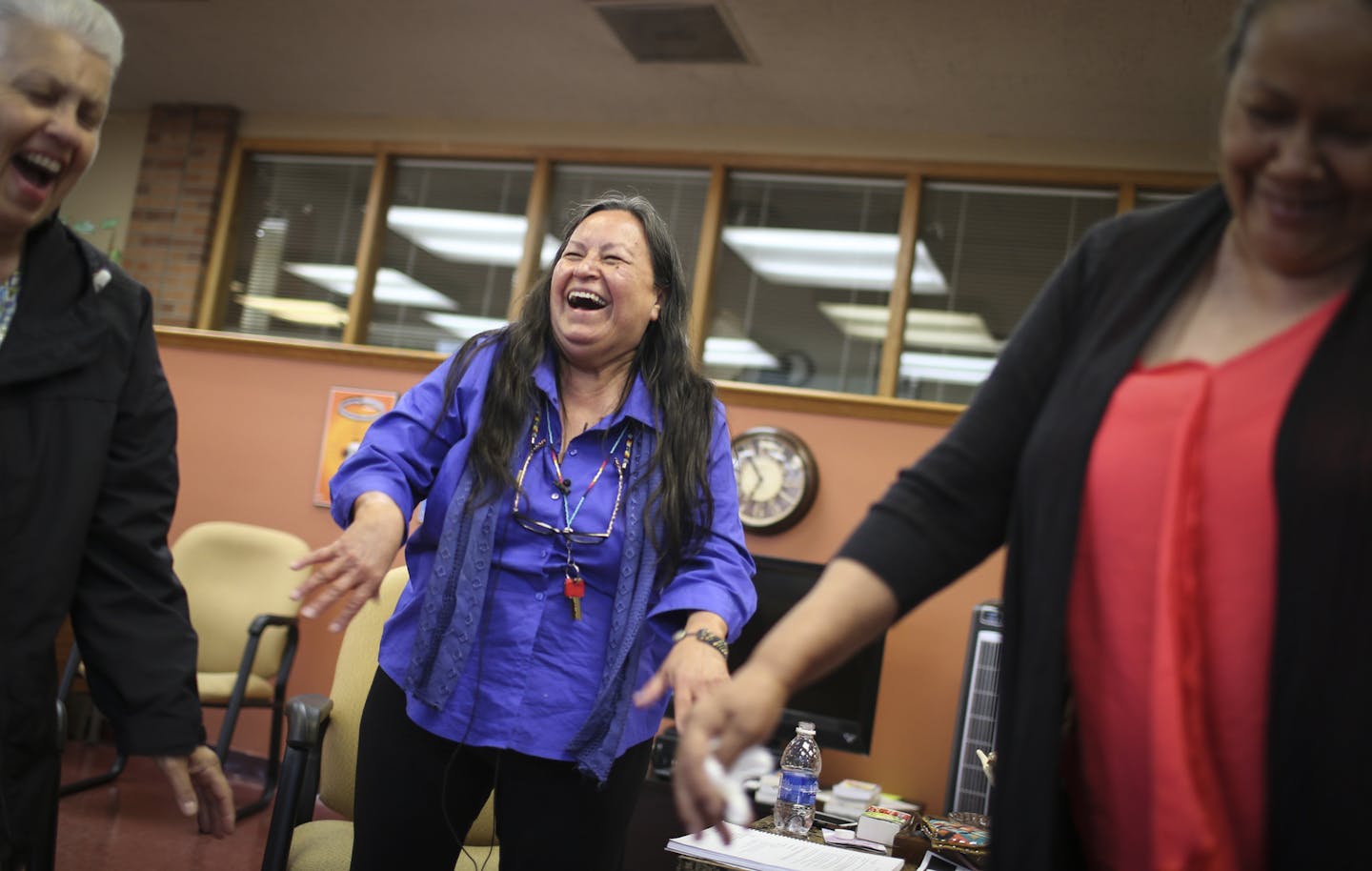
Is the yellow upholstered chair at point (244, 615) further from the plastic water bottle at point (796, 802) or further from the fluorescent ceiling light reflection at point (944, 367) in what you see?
the fluorescent ceiling light reflection at point (944, 367)

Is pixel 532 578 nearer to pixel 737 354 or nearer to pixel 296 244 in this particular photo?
pixel 737 354

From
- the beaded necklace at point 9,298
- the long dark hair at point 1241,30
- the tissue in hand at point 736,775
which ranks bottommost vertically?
the tissue in hand at point 736,775

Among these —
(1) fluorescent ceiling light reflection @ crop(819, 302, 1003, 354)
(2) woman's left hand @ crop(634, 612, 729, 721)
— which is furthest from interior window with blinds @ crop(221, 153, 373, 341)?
(2) woman's left hand @ crop(634, 612, 729, 721)

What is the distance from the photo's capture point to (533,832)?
1720 millimetres

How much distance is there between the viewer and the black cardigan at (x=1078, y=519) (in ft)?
2.53

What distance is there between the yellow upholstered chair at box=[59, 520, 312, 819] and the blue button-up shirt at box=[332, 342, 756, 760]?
9.50ft

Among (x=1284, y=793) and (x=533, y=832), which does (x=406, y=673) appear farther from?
(x=1284, y=793)

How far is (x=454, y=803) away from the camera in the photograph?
5.74 ft

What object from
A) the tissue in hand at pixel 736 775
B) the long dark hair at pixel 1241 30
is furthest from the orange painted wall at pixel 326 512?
the long dark hair at pixel 1241 30

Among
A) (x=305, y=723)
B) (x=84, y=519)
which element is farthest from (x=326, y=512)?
(x=84, y=519)

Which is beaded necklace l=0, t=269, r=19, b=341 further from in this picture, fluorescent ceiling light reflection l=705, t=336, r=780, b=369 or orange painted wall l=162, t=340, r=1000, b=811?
fluorescent ceiling light reflection l=705, t=336, r=780, b=369

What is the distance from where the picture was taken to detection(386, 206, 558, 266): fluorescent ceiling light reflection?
5.86 m

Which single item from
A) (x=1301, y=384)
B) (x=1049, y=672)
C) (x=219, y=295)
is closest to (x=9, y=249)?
(x=1049, y=672)

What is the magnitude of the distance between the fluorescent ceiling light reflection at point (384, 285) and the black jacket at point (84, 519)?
14.7 ft
